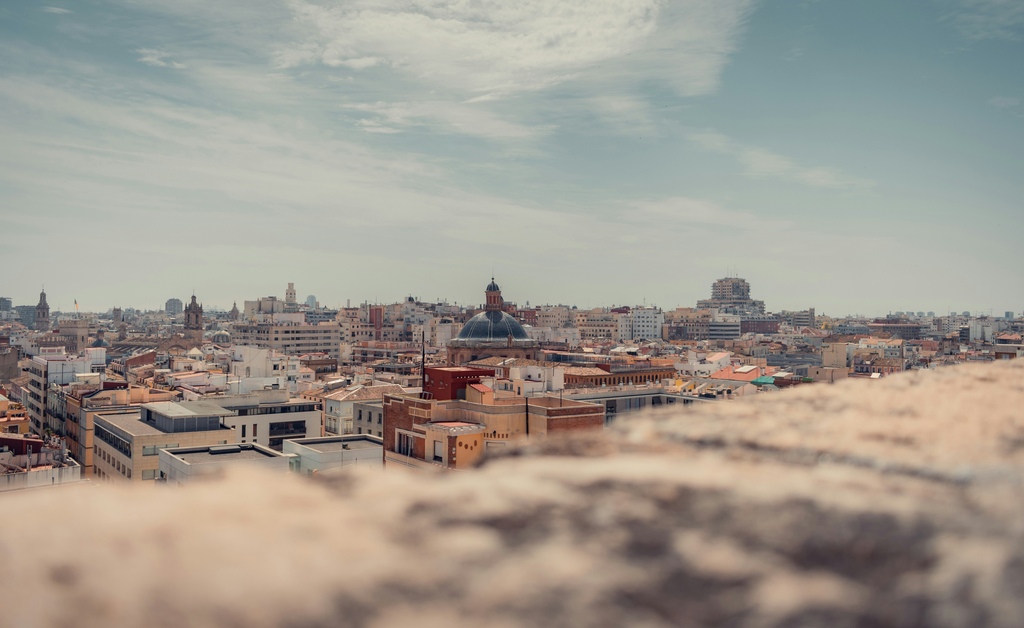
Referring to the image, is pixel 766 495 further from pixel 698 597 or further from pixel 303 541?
pixel 303 541

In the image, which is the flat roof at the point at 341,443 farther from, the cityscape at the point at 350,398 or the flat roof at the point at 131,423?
the flat roof at the point at 131,423

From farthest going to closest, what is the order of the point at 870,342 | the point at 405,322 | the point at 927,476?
the point at 405,322 < the point at 870,342 < the point at 927,476

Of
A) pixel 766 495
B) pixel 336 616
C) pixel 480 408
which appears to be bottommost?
pixel 480 408

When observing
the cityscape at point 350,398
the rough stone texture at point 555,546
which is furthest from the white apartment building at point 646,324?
the rough stone texture at point 555,546

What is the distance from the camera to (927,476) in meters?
2.23

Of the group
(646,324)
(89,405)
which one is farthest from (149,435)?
(646,324)

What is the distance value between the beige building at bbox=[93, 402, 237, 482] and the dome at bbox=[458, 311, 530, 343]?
36587mm

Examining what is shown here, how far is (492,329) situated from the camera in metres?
69.3

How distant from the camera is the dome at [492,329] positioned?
6888 cm

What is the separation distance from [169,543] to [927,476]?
5.87 feet

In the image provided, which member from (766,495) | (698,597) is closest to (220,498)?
(698,597)

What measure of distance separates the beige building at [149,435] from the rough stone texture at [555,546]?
1102 inches

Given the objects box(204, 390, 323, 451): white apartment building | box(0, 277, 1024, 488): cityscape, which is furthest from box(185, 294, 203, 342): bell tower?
box(204, 390, 323, 451): white apartment building

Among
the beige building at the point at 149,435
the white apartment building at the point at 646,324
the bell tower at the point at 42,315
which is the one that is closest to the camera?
the beige building at the point at 149,435
